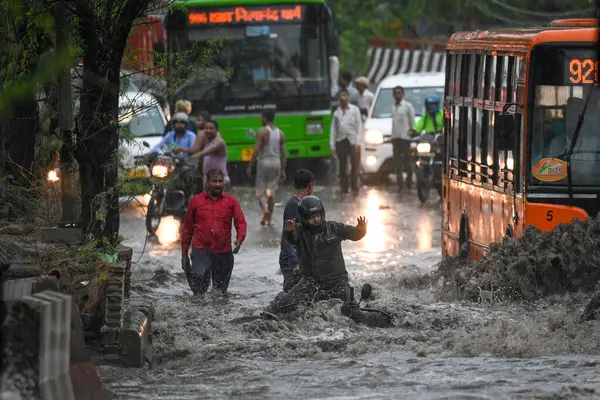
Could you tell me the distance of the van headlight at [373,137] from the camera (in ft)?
94.9

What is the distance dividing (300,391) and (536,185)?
4.72m

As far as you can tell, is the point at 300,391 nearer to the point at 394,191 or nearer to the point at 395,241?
the point at 395,241

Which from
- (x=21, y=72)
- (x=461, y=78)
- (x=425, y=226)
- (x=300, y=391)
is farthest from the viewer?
(x=425, y=226)

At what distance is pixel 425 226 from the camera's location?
22.9 m

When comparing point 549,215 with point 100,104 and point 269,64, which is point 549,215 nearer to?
point 100,104

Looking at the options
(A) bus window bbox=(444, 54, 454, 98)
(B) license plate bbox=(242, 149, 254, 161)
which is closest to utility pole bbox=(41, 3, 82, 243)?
(A) bus window bbox=(444, 54, 454, 98)

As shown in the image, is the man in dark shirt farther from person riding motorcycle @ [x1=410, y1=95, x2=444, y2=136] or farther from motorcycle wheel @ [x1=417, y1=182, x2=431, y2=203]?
person riding motorcycle @ [x1=410, y1=95, x2=444, y2=136]

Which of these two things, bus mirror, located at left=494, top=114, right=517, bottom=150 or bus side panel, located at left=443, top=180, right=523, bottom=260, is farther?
bus side panel, located at left=443, top=180, right=523, bottom=260

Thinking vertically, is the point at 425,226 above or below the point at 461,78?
below

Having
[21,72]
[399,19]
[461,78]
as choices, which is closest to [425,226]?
[461,78]

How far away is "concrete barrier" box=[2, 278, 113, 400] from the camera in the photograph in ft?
26.3

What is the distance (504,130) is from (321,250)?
102 inches

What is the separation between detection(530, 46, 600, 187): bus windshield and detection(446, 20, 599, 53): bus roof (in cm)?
10

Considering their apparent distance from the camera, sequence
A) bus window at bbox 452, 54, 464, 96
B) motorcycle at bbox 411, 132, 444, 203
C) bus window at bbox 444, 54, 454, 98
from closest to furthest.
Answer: bus window at bbox 452, 54, 464, 96, bus window at bbox 444, 54, 454, 98, motorcycle at bbox 411, 132, 444, 203
